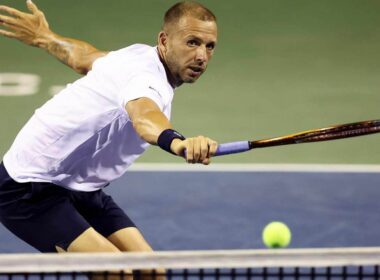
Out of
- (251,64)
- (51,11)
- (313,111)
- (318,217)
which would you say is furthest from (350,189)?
(51,11)

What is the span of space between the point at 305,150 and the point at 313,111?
86 centimetres

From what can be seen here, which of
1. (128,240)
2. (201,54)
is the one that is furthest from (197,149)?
(128,240)

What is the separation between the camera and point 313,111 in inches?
434

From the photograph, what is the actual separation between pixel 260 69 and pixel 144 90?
6956 mm

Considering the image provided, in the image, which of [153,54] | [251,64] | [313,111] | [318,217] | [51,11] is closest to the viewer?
[153,54]

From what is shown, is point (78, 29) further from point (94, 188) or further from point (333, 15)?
point (94, 188)

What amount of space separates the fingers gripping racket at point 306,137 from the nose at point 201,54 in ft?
2.12

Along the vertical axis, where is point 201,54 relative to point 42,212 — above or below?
above

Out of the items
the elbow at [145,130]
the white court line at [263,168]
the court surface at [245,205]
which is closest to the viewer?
the elbow at [145,130]

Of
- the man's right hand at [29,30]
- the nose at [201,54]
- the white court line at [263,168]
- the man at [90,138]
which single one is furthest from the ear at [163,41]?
the white court line at [263,168]

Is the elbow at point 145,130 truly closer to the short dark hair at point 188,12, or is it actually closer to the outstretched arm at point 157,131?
the outstretched arm at point 157,131

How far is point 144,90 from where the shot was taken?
5.23m

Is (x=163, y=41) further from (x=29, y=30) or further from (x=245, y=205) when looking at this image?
(x=245, y=205)

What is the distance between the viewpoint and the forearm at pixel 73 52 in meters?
6.60
